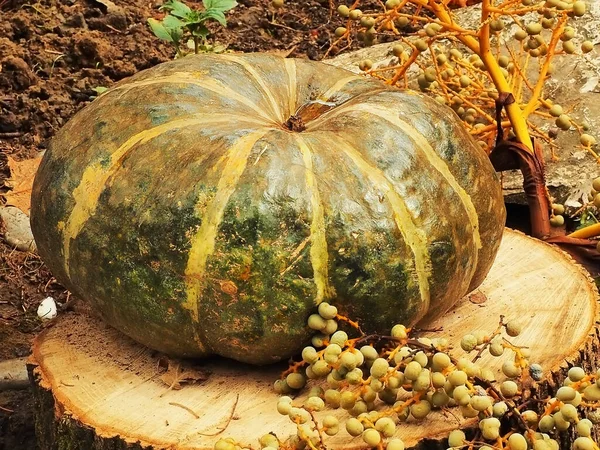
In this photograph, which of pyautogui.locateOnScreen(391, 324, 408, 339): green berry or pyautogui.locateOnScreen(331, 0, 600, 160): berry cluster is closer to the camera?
pyautogui.locateOnScreen(391, 324, 408, 339): green berry

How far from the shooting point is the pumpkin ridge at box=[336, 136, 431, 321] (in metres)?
2.38

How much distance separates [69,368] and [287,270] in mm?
679

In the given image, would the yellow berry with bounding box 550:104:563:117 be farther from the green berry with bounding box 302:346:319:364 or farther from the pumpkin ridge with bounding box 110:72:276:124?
the green berry with bounding box 302:346:319:364

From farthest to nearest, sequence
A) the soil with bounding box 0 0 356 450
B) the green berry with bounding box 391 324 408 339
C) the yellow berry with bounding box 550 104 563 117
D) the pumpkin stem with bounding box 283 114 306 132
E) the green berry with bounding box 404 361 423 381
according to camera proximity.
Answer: the soil with bounding box 0 0 356 450 → the yellow berry with bounding box 550 104 563 117 → the pumpkin stem with bounding box 283 114 306 132 → the green berry with bounding box 391 324 408 339 → the green berry with bounding box 404 361 423 381

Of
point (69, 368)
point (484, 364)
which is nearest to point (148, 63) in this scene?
point (69, 368)

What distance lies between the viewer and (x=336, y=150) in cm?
241

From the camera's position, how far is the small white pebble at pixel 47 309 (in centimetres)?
374

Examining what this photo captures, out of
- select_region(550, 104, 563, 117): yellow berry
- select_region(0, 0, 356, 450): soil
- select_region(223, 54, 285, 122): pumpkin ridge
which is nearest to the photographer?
select_region(223, 54, 285, 122): pumpkin ridge

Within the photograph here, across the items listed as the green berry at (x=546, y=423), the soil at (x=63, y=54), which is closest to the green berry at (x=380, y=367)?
the green berry at (x=546, y=423)

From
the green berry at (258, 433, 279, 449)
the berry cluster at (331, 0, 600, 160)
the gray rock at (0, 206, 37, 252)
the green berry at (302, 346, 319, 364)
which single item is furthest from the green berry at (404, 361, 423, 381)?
the gray rock at (0, 206, 37, 252)

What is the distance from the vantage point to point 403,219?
2.38m

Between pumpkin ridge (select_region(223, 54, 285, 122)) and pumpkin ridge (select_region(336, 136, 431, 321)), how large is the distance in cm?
33

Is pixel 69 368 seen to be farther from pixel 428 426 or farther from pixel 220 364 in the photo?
pixel 428 426

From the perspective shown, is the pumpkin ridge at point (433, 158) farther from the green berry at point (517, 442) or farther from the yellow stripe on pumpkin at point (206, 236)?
the green berry at point (517, 442)
